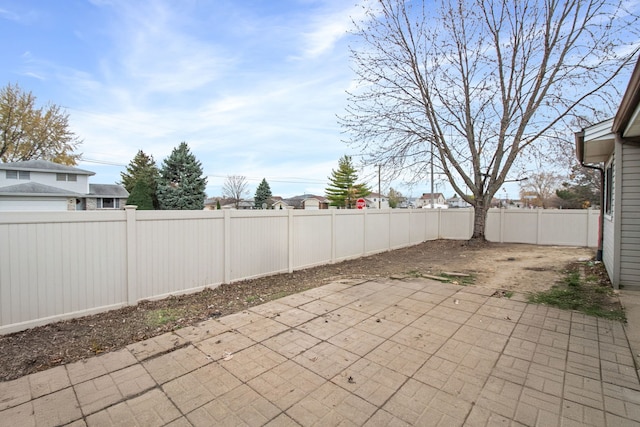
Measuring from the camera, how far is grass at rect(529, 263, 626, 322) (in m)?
4.07

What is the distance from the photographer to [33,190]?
2197 cm

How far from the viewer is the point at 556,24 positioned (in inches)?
361

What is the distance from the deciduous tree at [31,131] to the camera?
24062 millimetres

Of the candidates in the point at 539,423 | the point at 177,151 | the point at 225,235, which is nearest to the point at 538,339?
the point at 539,423

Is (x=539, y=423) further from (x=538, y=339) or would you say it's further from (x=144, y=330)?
(x=144, y=330)

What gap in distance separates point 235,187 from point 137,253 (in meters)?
45.3

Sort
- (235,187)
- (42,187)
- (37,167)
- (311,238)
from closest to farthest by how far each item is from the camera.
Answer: (311,238)
(42,187)
(37,167)
(235,187)

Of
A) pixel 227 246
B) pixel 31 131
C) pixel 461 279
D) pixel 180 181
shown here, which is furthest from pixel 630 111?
pixel 31 131

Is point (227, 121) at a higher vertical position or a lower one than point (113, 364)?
higher

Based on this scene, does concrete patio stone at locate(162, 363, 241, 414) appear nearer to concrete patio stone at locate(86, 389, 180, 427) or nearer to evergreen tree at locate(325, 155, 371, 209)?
concrete patio stone at locate(86, 389, 180, 427)

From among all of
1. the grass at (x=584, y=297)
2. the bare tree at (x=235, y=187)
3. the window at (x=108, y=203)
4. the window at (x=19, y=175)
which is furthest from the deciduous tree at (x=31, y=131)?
the grass at (x=584, y=297)

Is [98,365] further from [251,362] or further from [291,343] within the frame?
[291,343]

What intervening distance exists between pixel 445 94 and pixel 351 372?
10735 millimetres

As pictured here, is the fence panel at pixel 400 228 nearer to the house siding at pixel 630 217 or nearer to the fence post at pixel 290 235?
the fence post at pixel 290 235
